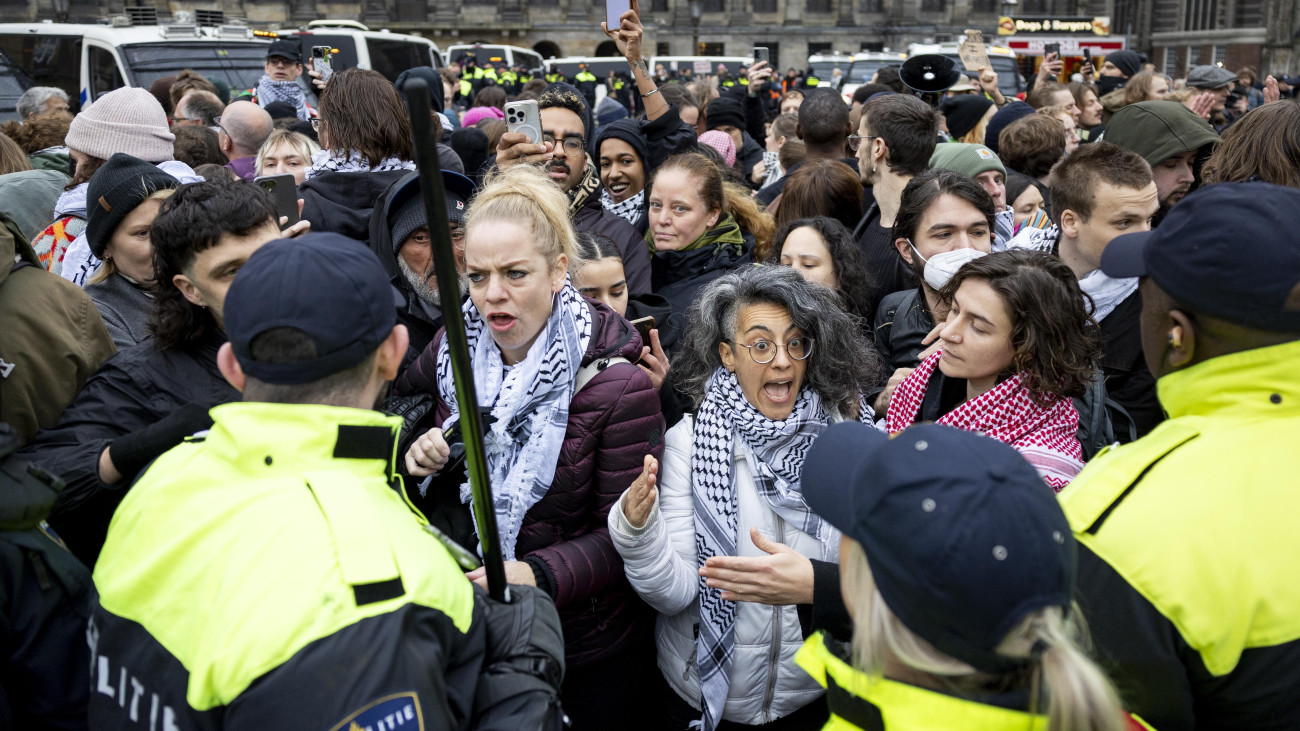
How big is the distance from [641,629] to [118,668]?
1.47 metres

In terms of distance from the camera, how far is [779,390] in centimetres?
263

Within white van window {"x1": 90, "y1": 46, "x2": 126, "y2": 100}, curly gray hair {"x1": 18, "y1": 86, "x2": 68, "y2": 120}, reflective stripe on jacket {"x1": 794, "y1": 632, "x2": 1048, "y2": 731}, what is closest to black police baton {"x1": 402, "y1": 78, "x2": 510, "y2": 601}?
reflective stripe on jacket {"x1": 794, "y1": 632, "x2": 1048, "y2": 731}

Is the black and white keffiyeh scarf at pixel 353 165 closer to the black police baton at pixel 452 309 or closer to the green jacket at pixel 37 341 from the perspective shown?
the green jacket at pixel 37 341

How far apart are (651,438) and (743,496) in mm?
306

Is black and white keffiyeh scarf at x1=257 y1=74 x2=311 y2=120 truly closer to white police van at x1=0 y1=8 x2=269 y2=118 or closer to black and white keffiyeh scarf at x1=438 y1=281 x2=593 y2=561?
white police van at x1=0 y1=8 x2=269 y2=118

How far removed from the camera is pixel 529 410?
2416 millimetres

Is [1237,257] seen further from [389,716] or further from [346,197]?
[346,197]

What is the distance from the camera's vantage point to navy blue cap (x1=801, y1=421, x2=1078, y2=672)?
1211 millimetres

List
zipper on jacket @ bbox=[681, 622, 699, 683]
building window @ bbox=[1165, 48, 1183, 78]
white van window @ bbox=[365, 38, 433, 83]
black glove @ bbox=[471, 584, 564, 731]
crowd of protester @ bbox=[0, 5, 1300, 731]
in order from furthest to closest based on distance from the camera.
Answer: building window @ bbox=[1165, 48, 1183, 78] → white van window @ bbox=[365, 38, 433, 83] → zipper on jacket @ bbox=[681, 622, 699, 683] → black glove @ bbox=[471, 584, 564, 731] → crowd of protester @ bbox=[0, 5, 1300, 731]

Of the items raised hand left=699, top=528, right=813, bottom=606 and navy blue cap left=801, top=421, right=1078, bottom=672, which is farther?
raised hand left=699, top=528, right=813, bottom=606

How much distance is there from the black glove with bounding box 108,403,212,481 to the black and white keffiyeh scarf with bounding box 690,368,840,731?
1286 millimetres

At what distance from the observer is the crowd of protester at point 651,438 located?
129cm

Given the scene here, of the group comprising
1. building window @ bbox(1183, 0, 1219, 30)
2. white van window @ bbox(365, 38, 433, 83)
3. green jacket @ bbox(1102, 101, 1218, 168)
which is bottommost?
green jacket @ bbox(1102, 101, 1218, 168)

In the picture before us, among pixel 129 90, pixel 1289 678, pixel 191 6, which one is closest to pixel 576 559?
pixel 1289 678
